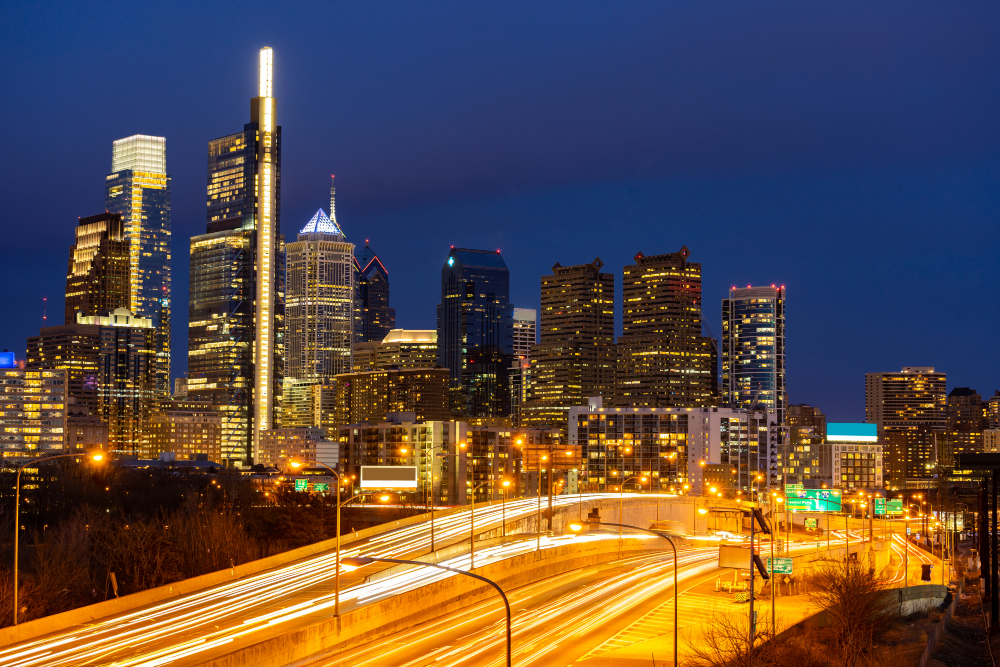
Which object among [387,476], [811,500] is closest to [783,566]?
[811,500]

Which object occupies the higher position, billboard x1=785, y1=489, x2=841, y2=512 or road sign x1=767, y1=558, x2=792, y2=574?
billboard x1=785, y1=489, x2=841, y2=512

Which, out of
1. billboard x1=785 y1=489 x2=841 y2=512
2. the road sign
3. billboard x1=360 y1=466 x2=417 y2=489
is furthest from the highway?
billboard x1=360 y1=466 x2=417 y2=489

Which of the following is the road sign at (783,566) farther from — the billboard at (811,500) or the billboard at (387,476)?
the billboard at (387,476)

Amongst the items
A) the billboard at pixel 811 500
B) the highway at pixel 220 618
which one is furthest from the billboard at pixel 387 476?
the highway at pixel 220 618

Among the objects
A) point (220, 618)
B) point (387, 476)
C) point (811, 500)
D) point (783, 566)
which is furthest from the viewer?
point (387, 476)

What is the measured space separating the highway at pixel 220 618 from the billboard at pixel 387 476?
7811cm

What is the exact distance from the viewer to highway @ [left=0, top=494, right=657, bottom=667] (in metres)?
51.0

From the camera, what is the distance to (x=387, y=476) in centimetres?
17388

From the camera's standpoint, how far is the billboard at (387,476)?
Answer: 171 m

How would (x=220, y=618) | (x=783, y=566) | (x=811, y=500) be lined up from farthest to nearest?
(x=811, y=500) < (x=783, y=566) < (x=220, y=618)

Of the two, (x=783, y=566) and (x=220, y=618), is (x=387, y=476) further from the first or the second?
(x=220, y=618)

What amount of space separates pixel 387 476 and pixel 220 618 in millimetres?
113225

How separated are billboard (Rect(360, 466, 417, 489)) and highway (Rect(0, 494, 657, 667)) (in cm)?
7811

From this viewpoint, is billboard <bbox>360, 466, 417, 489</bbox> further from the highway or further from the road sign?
the road sign
